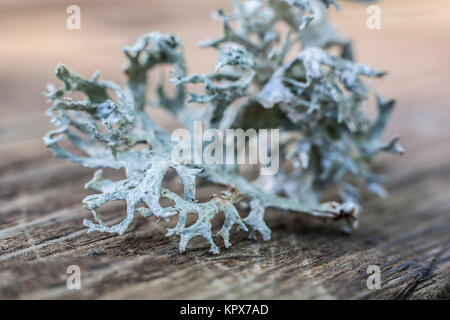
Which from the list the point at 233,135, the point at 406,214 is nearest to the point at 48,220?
the point at 233,135

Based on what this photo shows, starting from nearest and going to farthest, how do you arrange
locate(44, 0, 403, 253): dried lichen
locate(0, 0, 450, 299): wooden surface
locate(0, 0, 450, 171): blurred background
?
locate(0, 0, 450, 299): wooden surface → locate(44, 0, 403, 253): dried lichen → locate(0, 0, 450, 171): blurred background

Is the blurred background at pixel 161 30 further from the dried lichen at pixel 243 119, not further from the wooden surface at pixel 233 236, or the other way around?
the dried lichen at pixel 243 119

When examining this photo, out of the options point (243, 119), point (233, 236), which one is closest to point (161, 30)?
point (243, 119)

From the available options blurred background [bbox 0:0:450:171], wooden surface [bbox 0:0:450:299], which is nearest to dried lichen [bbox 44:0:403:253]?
wooden surface [bbox 0:0:450:299]

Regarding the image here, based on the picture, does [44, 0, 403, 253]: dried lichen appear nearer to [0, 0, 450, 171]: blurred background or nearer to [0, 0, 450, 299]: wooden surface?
[0, 0, 450, 299]: wooden surface
